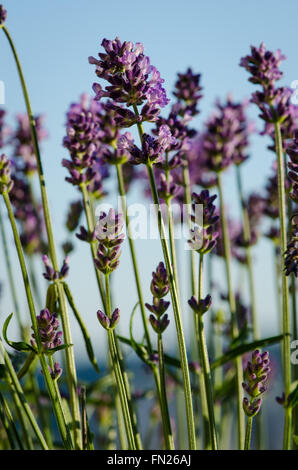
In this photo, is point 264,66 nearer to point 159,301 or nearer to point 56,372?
point 159,301

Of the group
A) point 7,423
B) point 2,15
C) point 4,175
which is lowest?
point 7,423

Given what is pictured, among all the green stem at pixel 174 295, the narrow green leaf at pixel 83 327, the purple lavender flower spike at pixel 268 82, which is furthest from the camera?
the purple lavender flower spike at pixel 268 82

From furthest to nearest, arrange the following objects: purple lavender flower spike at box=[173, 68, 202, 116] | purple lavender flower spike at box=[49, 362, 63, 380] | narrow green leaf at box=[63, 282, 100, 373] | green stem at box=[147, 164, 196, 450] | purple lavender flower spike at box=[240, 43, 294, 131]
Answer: purple lavender flower spike at box=[173, 68, 202, 116] → purple lavender flower spike at box=[240, 43, 294, 131] → narrow green leaf at box=[63, 282, 100, 373] → purple lavender flower spike at box=[49, 362, 63, 380] → green stem at box=[147, 164, 196, 450]

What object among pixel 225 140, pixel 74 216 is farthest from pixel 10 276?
pixel 225 140

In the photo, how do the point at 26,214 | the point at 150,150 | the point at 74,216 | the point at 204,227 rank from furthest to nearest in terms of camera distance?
1. the point at 26,214
2. the point at 74,216
3. the point at 204,227
4. the point at 150,150

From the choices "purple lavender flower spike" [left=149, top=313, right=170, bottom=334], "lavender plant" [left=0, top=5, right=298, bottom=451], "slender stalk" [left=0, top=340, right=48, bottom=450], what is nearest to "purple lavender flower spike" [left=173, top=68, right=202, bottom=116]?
"lavender plant" [left=0, top=5, right=298, bottom=451]

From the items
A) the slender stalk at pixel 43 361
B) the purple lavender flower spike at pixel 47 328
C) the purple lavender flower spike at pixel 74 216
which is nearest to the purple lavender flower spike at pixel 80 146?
the slender stalk at pixel 43 361

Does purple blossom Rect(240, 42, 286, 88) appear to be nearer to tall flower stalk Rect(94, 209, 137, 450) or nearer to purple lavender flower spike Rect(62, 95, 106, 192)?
purple lavender flower spike Rect(62, 95, 106, 192)

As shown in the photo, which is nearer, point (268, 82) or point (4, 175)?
point (4, 175)

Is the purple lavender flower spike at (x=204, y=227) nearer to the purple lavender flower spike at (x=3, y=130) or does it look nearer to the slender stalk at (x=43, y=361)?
the slender stalk at (x=43, y=361)

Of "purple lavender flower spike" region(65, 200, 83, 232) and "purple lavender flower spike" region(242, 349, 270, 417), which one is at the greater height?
"purple lavender flower spike" region(65, 200, 83, 232)

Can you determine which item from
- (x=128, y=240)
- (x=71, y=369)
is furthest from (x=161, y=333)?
(x=128, y=240)

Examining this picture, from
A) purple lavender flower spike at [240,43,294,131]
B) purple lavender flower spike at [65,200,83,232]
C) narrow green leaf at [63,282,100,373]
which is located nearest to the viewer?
narrow green leaf at [63,282,100,373]
